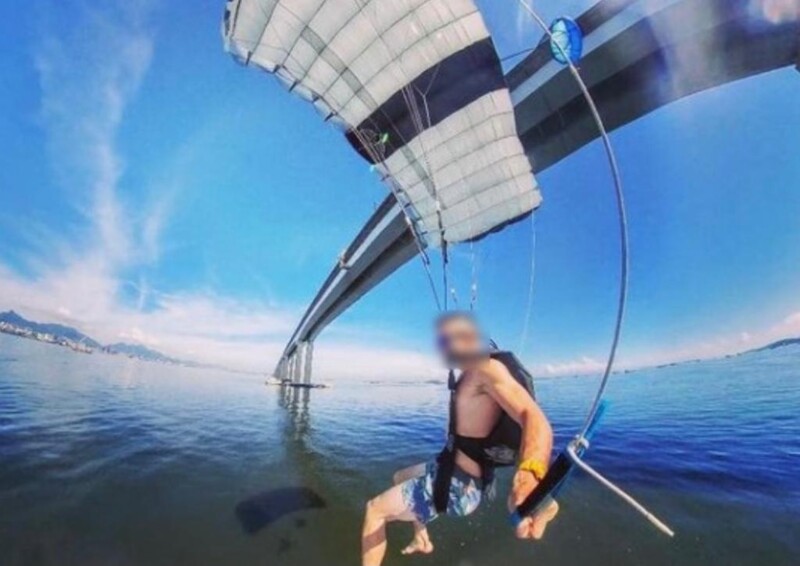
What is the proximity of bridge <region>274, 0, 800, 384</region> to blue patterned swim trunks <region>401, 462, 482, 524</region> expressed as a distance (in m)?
7.92

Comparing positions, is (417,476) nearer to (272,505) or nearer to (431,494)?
(431,494)

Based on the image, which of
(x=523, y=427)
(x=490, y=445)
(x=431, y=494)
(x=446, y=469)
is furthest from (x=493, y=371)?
(x=431, y=494)

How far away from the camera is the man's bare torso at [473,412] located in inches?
144

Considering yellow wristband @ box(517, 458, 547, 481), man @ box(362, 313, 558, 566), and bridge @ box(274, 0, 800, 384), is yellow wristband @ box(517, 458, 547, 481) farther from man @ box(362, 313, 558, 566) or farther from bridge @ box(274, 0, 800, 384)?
bridge @ box(274, 0, 800, 384)

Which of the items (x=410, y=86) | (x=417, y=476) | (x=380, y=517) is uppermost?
(x=410, y=86)

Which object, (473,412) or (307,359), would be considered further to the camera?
(307,359)

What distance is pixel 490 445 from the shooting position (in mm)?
3684

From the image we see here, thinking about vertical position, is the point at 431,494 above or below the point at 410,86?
below

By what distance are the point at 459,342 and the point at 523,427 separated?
0.89 metres

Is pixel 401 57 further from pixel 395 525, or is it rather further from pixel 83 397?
pixel 83 397

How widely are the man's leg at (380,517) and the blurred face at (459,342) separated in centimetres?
203

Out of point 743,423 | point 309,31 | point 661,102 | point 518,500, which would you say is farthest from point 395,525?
point 743,423

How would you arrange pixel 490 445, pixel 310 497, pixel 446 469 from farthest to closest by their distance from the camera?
pixel 310 497 < pixel 446 469 < pixel 490 445

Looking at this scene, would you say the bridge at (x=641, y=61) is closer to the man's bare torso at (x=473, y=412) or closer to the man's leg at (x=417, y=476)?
the man's bare torso at (x=473, y=412)
